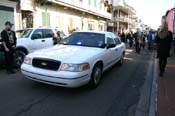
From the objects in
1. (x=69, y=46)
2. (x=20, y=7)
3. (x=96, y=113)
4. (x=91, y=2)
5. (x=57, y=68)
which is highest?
(x=91, y=2)

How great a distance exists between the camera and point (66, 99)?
5785 mm

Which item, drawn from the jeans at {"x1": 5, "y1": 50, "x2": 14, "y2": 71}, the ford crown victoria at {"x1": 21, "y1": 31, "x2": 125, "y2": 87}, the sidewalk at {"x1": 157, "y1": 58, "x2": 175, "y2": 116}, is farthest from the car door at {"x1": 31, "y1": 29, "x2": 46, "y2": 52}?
the sidewalk at {"x1": 157, "y1": 58, "x2": 175, "y2": 116}

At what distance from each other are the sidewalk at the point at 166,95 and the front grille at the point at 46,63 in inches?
99.5

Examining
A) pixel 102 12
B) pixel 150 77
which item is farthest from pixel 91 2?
pixel 150 77

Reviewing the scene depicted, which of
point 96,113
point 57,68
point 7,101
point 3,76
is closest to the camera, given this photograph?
point 96,113

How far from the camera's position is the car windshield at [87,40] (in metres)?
7.61

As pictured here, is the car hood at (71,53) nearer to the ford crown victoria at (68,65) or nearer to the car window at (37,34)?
the ford crown victoria at (68,65)

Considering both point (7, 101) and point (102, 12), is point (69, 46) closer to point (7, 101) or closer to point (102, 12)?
point (7, 101)

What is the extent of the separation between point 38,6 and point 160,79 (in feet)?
42.9

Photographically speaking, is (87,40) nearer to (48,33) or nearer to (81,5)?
(48,33)

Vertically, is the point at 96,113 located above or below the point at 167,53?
below

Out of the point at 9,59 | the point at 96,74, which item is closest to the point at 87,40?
the point at 96,74

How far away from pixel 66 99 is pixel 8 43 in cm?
354

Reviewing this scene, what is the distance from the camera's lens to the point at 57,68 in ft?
19.3
